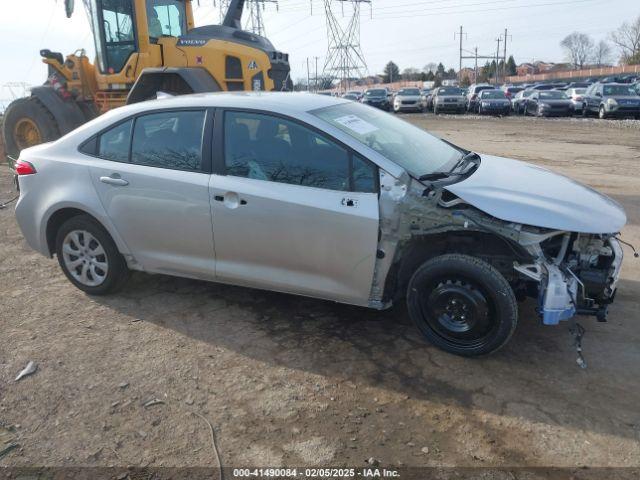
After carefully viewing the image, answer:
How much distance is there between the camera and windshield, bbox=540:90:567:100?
1035 inches

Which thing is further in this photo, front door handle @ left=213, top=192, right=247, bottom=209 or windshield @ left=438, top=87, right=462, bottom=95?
windshield @ left=438, top=87, right=462, bottom=95

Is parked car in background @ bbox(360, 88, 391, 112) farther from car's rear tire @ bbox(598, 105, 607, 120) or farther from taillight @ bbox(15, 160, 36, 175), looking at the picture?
taillight @ bbox(15, 160, 36, 175)

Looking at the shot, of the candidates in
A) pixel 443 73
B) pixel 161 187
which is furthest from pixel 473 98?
pixel 443 73

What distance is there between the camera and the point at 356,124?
157 inches

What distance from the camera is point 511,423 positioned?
2.93m

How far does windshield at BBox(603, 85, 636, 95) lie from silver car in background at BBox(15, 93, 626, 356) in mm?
23156

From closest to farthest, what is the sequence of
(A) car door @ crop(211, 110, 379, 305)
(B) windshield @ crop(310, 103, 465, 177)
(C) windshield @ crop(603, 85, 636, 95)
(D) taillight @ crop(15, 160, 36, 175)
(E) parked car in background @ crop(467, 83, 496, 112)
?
(A) car door @ crop(211, 110, 379, 305) < (B) windshield @ crop(310, 103, 465, 177) < (D) taillight @ crop(15, 160, 36, 175) < (C) windshield @ crop(603, 85, 636, 95) < (E) parked car in background @ crop(467, 83, 496, 112)

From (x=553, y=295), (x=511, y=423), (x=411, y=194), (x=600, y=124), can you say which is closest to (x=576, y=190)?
(x=553, y=295)

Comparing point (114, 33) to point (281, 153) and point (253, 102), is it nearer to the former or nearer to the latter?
point (253, 102)

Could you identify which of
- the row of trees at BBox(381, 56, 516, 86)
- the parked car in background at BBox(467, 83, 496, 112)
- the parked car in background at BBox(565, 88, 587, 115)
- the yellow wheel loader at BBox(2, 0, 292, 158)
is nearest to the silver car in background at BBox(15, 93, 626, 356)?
the yellow wheel loader at BBox(2, 0, 292, 158)

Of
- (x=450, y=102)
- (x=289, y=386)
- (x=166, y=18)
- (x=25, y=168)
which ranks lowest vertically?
(x=289, y=386)

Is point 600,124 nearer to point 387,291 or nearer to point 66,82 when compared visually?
point 66,82

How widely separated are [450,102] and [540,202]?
30.6 m

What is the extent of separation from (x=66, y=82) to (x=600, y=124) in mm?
19131
